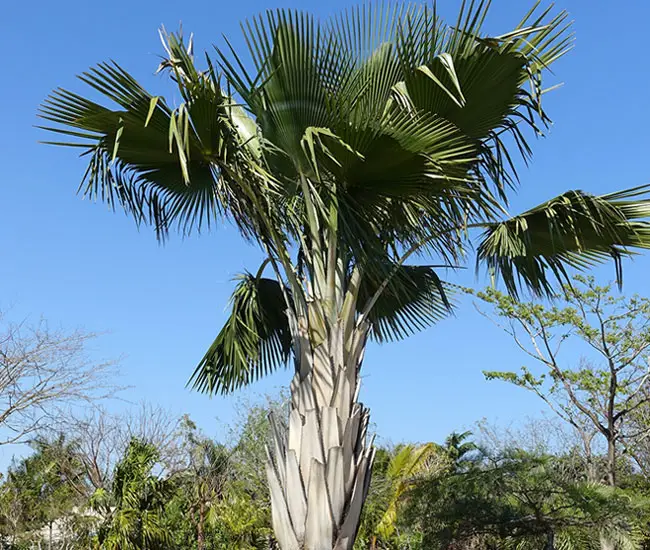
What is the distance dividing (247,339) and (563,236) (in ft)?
10.6

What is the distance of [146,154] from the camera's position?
5797 millimetres

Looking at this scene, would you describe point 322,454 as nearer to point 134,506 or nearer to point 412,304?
point 412,304

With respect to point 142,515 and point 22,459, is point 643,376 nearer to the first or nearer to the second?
point 142,515

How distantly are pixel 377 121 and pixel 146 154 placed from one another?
2075 mm

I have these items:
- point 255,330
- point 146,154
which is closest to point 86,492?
point 255,330

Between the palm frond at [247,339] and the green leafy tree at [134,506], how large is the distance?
399cm

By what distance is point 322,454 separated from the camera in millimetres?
4973

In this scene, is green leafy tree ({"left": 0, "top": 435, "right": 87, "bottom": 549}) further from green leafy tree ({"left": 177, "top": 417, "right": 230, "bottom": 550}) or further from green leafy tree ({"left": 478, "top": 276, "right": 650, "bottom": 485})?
green leafy tree ({"left": 478, "top": 276, "right": 650, "bottom": 485})

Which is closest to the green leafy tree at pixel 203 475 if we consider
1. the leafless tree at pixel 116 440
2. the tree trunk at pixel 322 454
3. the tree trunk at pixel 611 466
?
the leafless tree at pixel 116 440

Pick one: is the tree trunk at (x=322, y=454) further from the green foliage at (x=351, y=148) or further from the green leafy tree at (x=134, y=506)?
the green leafy tree at (x=134, y=506)

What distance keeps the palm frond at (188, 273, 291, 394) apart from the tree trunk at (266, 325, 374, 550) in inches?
59.2

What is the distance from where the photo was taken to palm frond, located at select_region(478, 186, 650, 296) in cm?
582

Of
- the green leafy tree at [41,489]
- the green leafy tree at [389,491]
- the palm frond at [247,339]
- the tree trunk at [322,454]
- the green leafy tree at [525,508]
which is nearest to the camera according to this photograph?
the tree trunk at [322,454]

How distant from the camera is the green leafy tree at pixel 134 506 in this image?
9867mm
